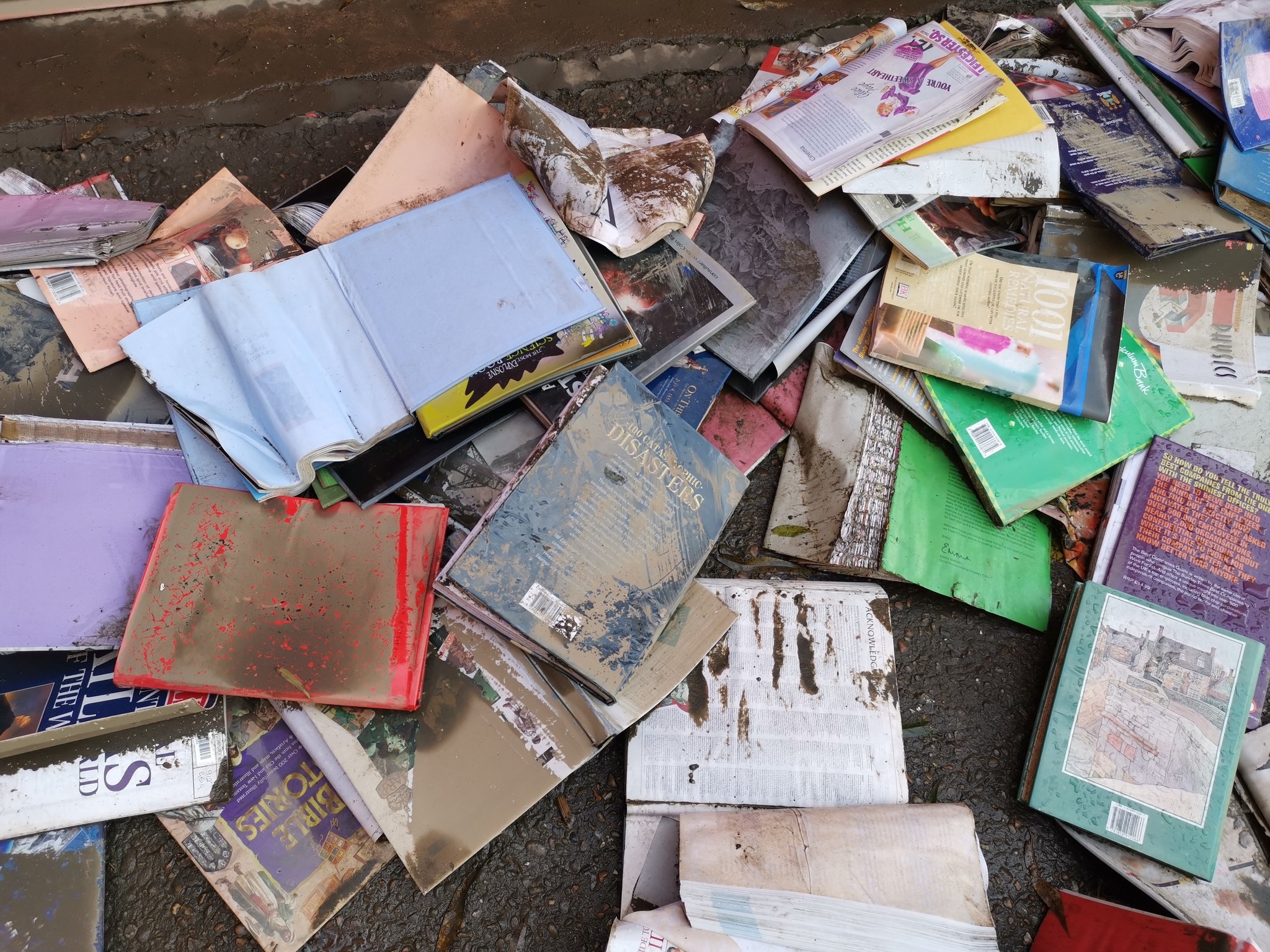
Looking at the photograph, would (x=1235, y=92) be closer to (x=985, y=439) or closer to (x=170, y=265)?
(x=985, y=439)

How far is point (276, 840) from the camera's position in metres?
1.52

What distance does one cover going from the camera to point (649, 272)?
1867 millimetres

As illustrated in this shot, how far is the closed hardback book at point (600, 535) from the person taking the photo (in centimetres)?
153

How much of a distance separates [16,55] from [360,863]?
8.19ft

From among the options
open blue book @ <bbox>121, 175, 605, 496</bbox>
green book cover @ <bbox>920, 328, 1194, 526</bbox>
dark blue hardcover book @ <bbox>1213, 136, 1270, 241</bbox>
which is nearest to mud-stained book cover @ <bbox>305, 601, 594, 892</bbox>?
open blue book @ <bbox>121, 175, 605, 496</bbox>

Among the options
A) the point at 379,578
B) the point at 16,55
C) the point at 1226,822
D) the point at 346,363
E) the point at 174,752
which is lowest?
the point at 1226,822

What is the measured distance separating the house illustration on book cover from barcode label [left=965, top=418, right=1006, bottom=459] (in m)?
0.40

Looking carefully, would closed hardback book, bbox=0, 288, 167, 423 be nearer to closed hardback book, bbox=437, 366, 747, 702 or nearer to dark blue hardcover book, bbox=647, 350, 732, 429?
closed hardback book, bbox=437, 366, 747, 702

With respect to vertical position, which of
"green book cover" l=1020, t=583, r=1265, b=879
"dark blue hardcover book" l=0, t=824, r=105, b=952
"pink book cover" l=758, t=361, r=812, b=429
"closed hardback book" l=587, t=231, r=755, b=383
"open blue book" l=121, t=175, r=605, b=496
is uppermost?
"open blue book" l=121, t=175, r=605, b=496

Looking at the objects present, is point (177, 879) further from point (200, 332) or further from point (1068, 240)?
point (1068, 240)

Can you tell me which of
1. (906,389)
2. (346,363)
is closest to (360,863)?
(346,363)

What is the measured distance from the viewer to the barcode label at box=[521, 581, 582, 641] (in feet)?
5.00

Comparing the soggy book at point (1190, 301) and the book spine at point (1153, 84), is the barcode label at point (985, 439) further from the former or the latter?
the book spine at point (1153, 84)

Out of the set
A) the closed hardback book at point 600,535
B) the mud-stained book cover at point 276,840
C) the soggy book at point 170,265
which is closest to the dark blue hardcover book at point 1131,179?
the closed hardback book at point 600,535
